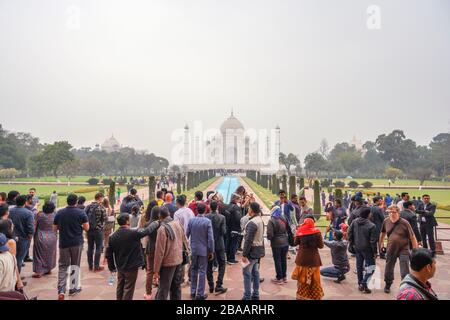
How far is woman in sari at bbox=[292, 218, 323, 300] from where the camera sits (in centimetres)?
407

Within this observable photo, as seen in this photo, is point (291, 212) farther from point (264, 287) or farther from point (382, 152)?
point (382, 152)

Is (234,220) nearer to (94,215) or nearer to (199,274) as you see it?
(199,274)

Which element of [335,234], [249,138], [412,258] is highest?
[249,138]

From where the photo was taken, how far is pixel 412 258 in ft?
7.72

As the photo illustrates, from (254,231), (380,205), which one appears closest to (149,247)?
(254,231)

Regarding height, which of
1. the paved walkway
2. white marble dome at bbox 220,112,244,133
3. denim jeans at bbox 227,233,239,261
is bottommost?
the paved walkway

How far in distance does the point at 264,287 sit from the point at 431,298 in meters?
3.28

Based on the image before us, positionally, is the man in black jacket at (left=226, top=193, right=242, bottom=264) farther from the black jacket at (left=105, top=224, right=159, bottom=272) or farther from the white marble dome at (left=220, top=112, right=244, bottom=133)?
the white marble dome at (left=220, top=112, right=244, bottom=133)

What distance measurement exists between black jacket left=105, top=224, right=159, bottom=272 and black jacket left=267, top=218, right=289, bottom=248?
84.5 inches

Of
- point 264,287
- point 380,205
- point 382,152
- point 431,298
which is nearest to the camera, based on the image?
point 431,298

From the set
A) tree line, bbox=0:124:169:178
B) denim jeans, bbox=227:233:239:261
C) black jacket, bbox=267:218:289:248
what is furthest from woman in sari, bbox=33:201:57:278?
tree line, bbox=0:124:169:178

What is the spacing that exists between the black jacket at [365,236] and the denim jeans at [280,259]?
1.14 meters

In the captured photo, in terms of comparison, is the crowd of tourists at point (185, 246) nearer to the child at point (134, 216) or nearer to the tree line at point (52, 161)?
the child at point (134, 216)

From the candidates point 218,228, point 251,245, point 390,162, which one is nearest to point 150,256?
point 218,228
